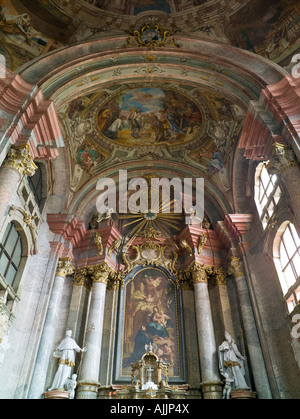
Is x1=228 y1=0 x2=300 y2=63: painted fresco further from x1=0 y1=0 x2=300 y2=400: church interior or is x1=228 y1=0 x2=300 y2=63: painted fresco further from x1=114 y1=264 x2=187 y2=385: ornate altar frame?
x1=114 y1=264 x2=187 y2=385: ornate altar frame

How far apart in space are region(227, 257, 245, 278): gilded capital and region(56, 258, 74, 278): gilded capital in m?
5.84

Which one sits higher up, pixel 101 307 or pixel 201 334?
pixel 101 307

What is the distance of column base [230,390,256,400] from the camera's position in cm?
899

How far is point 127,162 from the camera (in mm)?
14539

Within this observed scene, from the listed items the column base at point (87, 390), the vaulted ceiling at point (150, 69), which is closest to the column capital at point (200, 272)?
the vaulted ceiling at point (150, 69)

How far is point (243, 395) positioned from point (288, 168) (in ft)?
20.9

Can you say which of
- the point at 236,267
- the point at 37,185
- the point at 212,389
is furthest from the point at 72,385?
the point at 37,185

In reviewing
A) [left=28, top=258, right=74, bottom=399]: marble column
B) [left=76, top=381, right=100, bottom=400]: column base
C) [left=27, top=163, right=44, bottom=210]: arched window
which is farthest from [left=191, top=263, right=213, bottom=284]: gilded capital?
[left=27, top=163, right=44, bottom=210]: arched window

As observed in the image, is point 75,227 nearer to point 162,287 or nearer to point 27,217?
point 27,217

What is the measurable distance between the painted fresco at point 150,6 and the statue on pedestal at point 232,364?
11477 mm

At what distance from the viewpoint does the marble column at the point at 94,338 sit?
31.7 ft

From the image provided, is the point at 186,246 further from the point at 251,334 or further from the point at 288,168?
the point at 288,168

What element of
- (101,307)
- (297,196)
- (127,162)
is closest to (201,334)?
(101,307)

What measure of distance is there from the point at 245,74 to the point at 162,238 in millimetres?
7083
